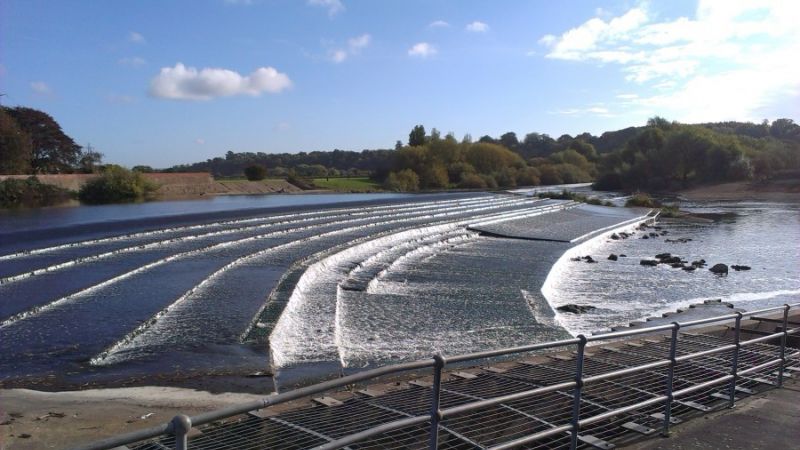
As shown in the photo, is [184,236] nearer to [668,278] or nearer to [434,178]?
[668,278]

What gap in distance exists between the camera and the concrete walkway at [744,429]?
224 inches

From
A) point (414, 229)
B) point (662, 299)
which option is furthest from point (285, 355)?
point (414, 229)

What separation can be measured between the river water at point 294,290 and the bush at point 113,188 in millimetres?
18810

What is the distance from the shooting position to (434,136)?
12762 cm

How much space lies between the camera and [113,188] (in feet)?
177

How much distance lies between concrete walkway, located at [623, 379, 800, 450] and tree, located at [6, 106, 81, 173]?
258ft

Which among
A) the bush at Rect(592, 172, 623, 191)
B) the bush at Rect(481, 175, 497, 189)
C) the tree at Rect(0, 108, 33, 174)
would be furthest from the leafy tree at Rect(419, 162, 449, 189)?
the tree at Rect(0, 108, 33, 174)

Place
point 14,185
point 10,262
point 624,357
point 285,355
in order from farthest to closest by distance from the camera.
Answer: point 14,185, point 10,262, point 285,355, point 624,357

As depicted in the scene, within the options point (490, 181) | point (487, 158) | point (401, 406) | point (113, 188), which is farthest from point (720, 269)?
point (487, 158)

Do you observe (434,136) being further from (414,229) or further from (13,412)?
(13,412)

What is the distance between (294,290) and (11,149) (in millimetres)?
51605

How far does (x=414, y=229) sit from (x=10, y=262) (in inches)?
715

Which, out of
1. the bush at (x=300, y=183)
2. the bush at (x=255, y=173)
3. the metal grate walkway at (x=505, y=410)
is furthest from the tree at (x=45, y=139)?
the metal grate walkway at (x=505, y=410)

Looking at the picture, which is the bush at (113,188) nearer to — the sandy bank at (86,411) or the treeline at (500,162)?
the treeline at (500,162)
